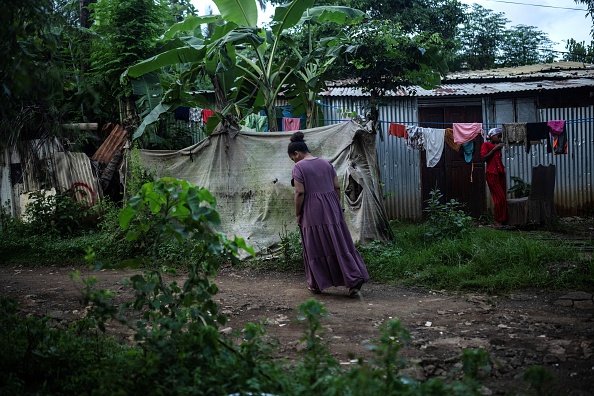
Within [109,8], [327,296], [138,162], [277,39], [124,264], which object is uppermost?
[109,8]

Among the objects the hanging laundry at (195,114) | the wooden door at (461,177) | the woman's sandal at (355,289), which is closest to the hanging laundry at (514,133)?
the wooden door at (461,177)

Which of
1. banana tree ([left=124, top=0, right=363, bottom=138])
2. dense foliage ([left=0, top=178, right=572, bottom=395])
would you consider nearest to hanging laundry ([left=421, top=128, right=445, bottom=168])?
banana tree ([left=124, top=0, right=363, bottom=138])

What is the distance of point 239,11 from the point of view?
8.31 meters

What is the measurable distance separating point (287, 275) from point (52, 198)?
188 inches

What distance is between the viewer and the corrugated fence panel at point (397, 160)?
11.1m

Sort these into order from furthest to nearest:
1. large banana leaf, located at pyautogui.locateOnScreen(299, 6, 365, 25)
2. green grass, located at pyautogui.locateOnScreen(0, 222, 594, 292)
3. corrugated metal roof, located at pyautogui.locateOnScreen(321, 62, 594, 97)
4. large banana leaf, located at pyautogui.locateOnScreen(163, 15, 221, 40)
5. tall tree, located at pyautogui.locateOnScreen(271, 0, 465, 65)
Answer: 1. tall tree, located at pyautogui.locateOnScreen(271, 0, 465, 65)
2. corrugated metal roof, located at pyautogui.locateOnScreen(321, 62, 594, 97)
3. large banana leaf, located at pyautogui.locateOnScreen(163, 15, 221, 40)
4. large banana leaf, located at pyautogui.locateOnScreen(299, 6, 365, 25)
5. green grass, located at pyautogui.locateOnScreen(0, 222, 594, 292)

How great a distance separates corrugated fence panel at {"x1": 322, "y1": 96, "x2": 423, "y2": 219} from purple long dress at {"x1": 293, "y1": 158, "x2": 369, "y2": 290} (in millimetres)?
5328

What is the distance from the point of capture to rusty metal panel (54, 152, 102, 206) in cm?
1036

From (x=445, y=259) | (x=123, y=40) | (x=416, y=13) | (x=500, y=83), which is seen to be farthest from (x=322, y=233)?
(x=416, y=13)

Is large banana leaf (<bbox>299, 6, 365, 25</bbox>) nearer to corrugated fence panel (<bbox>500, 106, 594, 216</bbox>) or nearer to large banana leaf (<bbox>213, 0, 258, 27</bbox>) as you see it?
large banana leaf (<bbox>213, 0, 258, 27</bbox>)

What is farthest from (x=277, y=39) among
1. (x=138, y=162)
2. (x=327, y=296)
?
(x=327, y=296)

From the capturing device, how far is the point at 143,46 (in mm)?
9945

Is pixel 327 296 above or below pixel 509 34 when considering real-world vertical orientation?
below

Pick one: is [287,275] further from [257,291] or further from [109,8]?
[109,8]
